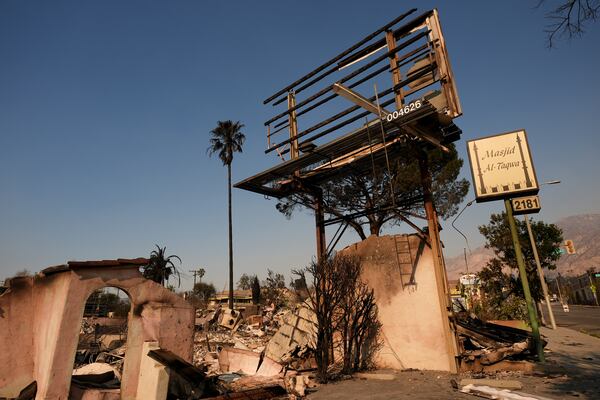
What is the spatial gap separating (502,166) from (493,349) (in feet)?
17.5

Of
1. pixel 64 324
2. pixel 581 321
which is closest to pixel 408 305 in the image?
pixel 64 324

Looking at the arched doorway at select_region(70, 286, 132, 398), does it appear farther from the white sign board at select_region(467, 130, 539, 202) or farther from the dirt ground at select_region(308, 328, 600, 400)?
the white sign board at select_region(467, 130, 539, 202)

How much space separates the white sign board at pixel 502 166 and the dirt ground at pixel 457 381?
15.5 ft

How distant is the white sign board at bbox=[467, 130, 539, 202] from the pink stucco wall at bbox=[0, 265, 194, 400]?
383 inches

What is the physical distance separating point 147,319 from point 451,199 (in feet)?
58.0

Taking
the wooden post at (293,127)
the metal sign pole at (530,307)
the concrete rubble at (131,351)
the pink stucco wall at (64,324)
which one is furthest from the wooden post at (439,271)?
the pink stucco wall at (64,324)

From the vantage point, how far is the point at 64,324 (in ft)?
27.1

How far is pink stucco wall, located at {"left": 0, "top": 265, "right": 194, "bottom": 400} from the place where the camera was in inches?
323

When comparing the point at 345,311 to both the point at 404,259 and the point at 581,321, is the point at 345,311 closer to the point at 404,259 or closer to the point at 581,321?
the point at 404,259

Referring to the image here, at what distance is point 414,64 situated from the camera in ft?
32.8

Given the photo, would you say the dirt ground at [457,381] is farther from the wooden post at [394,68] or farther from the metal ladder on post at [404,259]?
the wooden post at [394,68]

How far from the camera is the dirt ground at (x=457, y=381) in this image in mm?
6574

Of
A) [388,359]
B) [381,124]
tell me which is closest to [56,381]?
[388,359]

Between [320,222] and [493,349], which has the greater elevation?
[320,222]
